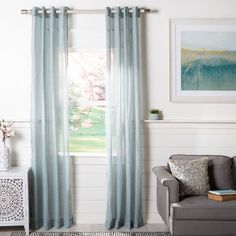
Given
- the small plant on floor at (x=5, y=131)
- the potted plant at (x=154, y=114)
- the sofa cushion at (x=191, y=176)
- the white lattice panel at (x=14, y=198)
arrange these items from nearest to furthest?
the sofa cushion at (x=191, y=176) < the white lattice panel at (x=14, y=198) < the small plant on floor at (x=5, y=131) < the potted plant at (x=154, y=114)

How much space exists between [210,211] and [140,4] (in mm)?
2297

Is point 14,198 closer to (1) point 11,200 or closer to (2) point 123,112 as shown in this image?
(1) point 11,200

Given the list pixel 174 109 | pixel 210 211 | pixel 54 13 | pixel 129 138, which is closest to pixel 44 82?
pixel 54 13

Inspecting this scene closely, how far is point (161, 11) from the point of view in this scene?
16.2 feet

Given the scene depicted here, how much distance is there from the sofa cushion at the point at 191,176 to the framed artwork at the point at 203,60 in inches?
32.2

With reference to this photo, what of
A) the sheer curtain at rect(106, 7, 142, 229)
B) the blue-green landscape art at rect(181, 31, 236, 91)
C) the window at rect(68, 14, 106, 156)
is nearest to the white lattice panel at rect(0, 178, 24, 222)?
the window at rect(68, 14, 106, 156)

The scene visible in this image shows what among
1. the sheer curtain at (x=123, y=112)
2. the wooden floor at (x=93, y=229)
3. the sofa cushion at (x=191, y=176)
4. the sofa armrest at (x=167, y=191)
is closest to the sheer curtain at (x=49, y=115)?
the wooden floor at (x=93, y=229)

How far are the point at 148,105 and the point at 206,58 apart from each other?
0.80 m

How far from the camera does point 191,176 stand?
4.41m

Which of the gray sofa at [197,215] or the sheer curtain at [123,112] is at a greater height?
the sheer curtain at [123,112]

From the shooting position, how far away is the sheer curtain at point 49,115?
15.6 ft

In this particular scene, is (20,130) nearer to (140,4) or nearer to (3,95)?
(3,95)

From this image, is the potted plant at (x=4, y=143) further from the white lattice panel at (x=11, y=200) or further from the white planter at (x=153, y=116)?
the white planter at (x=153, y=116)

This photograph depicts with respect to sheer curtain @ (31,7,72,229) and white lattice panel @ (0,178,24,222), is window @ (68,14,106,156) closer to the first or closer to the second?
sheer curtain @ (31,7,72,229)
